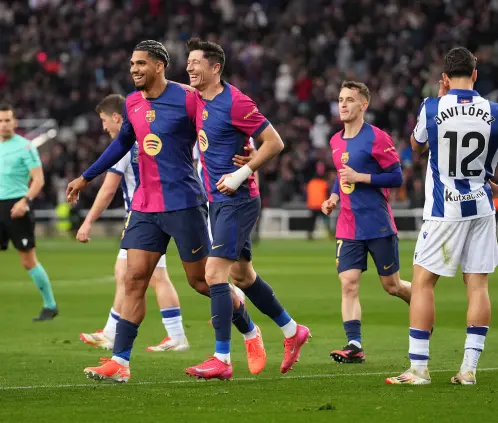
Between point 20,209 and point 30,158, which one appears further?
point 30,158

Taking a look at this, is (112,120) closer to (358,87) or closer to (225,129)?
(358,87)

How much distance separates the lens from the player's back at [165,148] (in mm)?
9000

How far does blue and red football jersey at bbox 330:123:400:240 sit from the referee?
4.80 meters

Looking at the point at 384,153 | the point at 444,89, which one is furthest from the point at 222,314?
the point at 384,153

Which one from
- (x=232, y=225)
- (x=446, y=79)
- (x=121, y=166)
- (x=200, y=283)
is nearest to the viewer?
(x=446, y=79)

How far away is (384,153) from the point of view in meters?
10.8

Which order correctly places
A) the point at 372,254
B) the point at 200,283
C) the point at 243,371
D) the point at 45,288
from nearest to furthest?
the point at 200,283, the point at 243,371, the point at 372,254, the point at 45,288

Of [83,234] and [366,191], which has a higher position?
[366,191]

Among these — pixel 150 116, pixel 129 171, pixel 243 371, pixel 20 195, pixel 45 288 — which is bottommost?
pixel 45 288

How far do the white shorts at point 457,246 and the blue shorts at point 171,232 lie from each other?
1651 millimetres

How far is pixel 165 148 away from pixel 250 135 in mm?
634

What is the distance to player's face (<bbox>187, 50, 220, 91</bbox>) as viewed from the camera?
8961 mm

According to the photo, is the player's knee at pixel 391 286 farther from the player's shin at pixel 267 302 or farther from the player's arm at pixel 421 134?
the player's arm at pixel 421 134

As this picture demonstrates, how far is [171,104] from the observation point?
9055 millimetres
